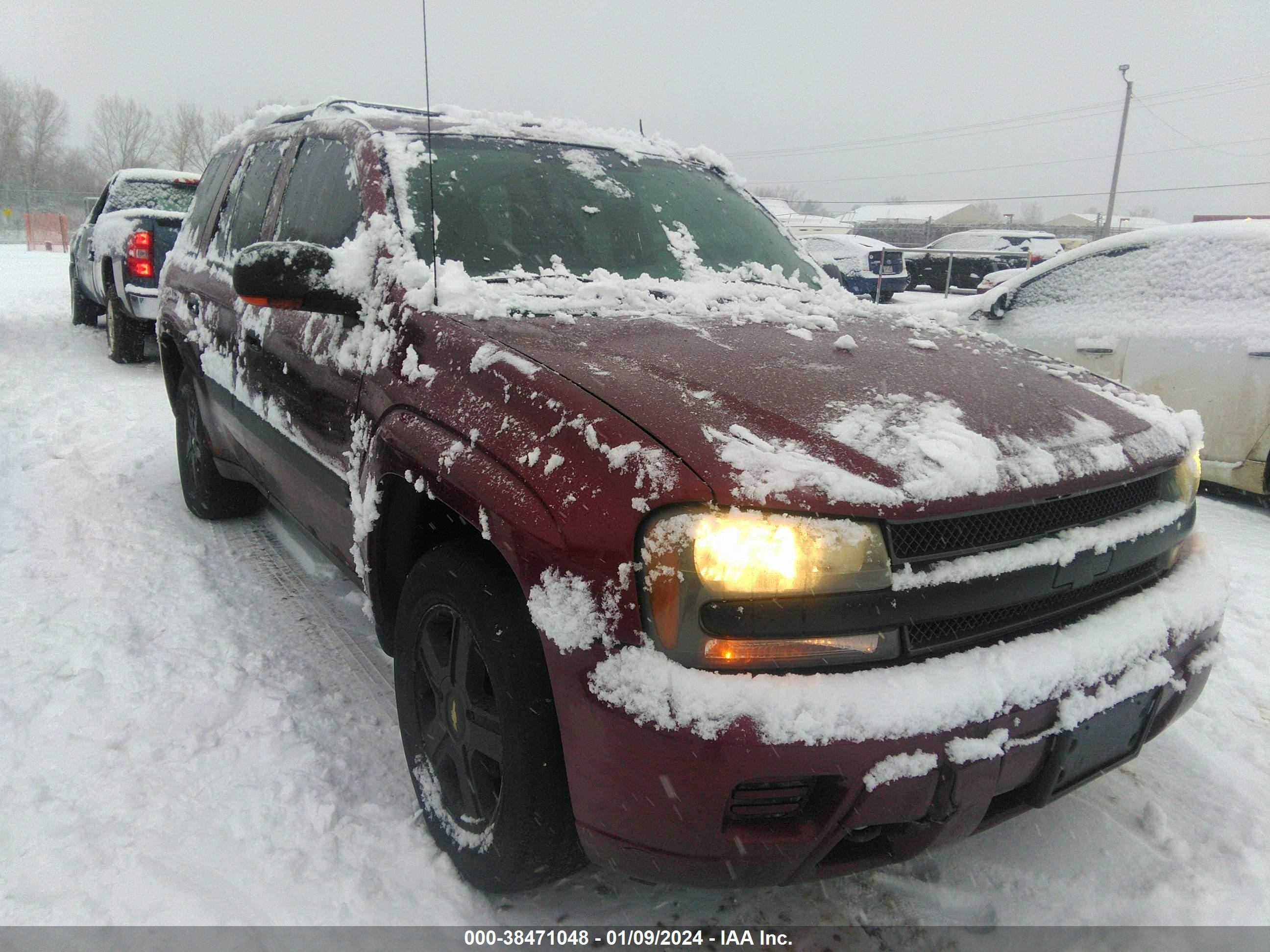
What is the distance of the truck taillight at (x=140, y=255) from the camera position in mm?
8000

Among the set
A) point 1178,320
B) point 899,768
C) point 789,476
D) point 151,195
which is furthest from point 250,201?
point 151,195

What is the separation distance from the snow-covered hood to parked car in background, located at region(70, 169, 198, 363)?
6.94m

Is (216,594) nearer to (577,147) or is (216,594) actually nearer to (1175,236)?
(577,147)

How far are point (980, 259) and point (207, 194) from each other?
20151mm

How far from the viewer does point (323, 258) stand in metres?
2.36

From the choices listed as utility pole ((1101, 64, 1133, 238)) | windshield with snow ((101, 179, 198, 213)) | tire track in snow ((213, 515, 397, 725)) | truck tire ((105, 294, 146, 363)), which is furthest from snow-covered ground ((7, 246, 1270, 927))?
utility pole ((1101, 64, 1133, 238))

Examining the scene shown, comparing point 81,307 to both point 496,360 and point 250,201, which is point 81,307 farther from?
point 496,360

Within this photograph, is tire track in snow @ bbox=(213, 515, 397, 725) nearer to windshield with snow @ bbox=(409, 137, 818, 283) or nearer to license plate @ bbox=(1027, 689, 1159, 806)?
windshield with snow @ bbox=(409, 137, 818, 283)

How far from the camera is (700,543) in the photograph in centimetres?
150

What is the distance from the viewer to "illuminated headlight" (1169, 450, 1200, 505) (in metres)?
2.15

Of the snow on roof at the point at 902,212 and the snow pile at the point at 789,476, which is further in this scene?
the snow on roof at the point at 902,212

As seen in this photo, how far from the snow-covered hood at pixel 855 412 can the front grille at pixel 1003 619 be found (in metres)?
0.22

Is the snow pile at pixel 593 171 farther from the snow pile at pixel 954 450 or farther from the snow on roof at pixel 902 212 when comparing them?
the snow on roof at pixel 902 212

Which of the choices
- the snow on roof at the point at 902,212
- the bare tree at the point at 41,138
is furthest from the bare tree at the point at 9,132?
the snow on roof at the point at 902,212
